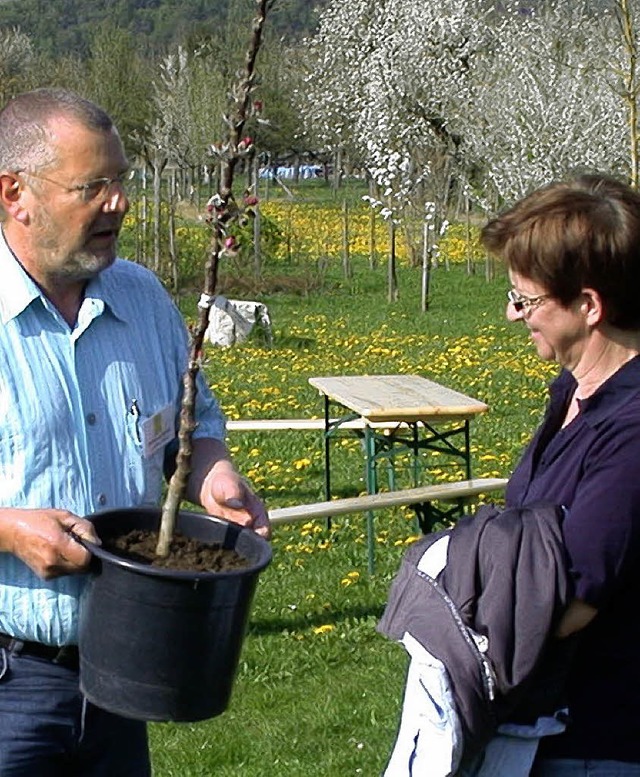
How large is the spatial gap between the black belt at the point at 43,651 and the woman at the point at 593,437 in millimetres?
892

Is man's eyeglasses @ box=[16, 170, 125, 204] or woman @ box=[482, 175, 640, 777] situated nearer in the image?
woman @ box=[482, 175, 640, 777]

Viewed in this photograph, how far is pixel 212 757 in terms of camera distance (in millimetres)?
5191

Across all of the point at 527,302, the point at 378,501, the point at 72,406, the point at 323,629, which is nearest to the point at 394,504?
the point at 378,501

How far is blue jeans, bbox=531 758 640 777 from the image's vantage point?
8.59 feet

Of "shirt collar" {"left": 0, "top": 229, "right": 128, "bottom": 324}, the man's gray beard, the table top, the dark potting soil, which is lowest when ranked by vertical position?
the table top

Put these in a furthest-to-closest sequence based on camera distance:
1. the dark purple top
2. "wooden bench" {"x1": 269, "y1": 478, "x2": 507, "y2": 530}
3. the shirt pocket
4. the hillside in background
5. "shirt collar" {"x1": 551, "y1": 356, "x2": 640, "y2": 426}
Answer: the hillside in background → "wooden bench" {"x1": 269, "y1": 478, "x2": 507, "y2": 530} → the shirt pocket → "shirt collar" {"x1": 551, "y1": 356, "x2": 640, "y2": 426} → the dark purple top

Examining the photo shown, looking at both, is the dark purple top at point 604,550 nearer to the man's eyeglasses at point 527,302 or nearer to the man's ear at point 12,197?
the man's eyeglasses at point 527,302

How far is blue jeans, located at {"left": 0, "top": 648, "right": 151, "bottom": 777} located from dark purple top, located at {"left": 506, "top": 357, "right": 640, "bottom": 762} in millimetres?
892

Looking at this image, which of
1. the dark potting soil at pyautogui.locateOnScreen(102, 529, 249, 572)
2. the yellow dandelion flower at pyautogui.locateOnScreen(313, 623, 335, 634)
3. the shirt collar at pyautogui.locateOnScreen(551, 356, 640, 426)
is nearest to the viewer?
the shirt collar at pyautogui.locateOnScreen(551, 356, 640, 426)

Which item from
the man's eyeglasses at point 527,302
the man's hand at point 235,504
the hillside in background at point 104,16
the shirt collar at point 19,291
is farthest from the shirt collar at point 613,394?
the hillside in background at point 104,16

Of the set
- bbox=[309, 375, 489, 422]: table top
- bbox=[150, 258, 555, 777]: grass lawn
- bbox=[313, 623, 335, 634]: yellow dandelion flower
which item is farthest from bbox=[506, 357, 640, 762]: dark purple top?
bbox=[309, 375, 489, 422]: table top

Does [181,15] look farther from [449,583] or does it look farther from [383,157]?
[449,583]

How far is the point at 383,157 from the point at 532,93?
352 centimetres

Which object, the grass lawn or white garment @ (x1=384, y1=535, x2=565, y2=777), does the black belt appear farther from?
the grass lawn
